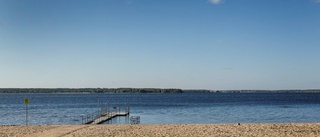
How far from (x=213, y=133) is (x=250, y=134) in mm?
1929

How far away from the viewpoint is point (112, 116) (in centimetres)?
5475

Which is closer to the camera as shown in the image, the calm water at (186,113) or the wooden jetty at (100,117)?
the wooden jetty at (100,117)

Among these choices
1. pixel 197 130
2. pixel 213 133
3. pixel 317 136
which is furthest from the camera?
pixel 197 130

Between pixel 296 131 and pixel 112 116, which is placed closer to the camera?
pixel 296 131

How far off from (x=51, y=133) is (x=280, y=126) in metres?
13.6

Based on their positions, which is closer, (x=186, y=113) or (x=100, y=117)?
(x=100, y=117)

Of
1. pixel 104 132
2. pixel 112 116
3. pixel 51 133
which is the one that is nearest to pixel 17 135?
pixel 51 133

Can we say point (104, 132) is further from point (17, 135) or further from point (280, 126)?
point (280, 126)

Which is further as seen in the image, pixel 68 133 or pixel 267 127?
pixel 267 127

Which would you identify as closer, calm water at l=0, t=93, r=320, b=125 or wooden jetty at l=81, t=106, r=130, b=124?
wooden jetty at l=81, t=106, r=130, b=124

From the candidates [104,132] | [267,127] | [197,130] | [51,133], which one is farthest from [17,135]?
[267,127]

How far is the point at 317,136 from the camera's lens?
66.6ft

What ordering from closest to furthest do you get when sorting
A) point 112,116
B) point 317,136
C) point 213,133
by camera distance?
point 317,136 < point 213,133 < point 112,116

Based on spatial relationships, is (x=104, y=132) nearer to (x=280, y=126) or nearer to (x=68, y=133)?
(x=68, y=133)
